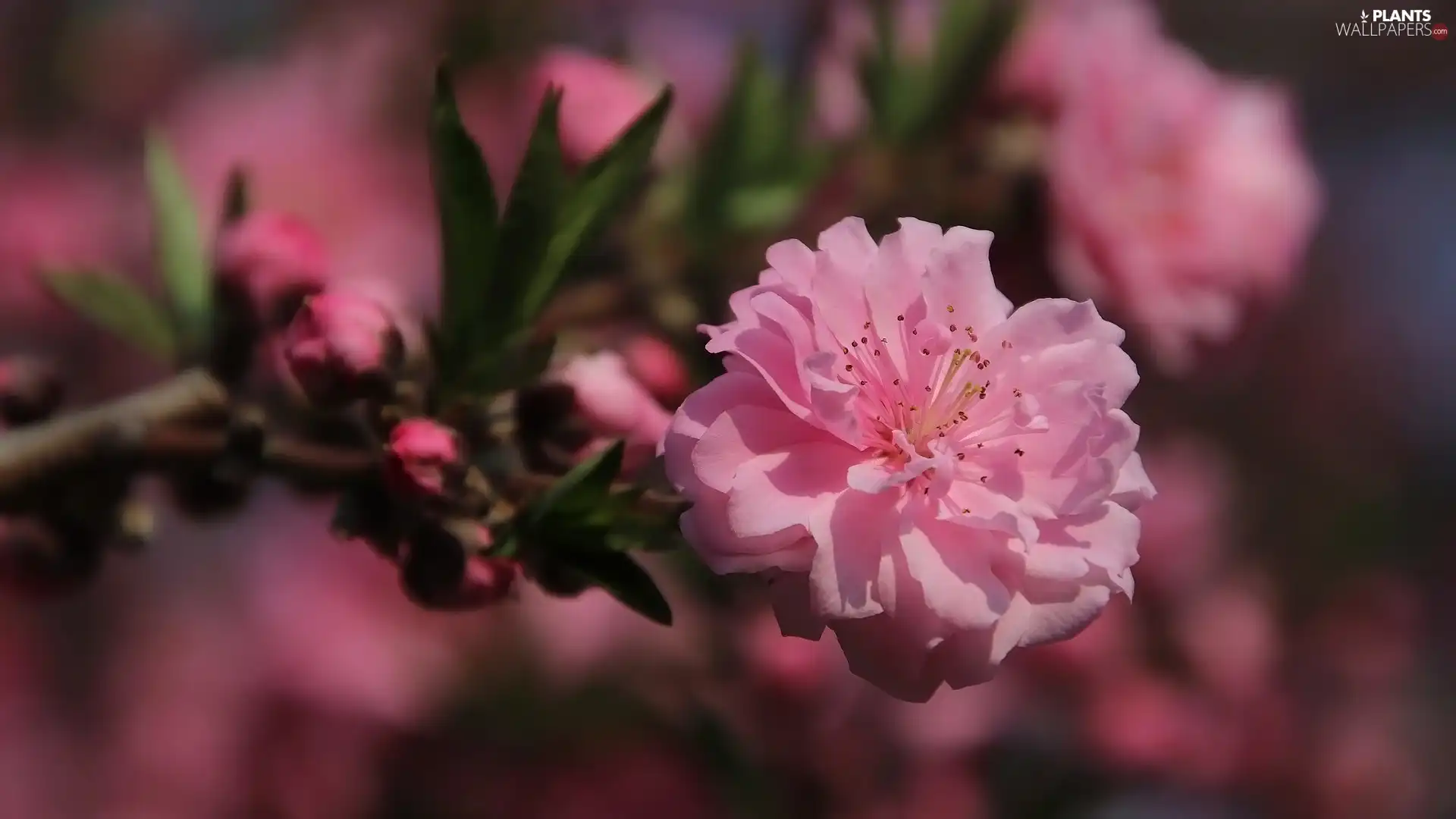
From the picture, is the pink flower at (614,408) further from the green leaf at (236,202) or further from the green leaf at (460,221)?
the green leaf at (236,202)

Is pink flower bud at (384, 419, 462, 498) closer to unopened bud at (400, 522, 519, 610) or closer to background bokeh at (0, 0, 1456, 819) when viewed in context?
unopened bud at (400, 522, 519, 610)

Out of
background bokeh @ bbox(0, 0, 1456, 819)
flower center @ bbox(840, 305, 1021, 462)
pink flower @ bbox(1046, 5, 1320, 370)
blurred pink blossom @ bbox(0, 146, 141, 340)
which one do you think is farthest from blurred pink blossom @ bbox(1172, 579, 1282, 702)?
blurred pink blossom @ bbox(0, 146, 141, 340)

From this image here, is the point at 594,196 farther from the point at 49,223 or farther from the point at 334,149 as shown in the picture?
the point at 49,223

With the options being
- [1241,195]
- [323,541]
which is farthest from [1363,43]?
[323,541]

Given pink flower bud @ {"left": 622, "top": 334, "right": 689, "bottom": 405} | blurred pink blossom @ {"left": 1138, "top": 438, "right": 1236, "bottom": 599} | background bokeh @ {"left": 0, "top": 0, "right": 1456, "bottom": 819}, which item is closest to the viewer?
pink flower bud @ {"left": 622, "top": 334, "right": 689, "bottom": 405}

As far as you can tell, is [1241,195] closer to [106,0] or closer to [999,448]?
[999,448]

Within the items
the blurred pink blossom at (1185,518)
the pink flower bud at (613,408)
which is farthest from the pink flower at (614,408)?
the blurred pink blossom at (1185,518)
